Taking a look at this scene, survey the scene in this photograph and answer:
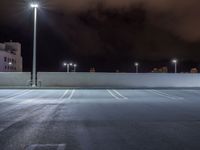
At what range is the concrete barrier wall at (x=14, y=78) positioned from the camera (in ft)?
163

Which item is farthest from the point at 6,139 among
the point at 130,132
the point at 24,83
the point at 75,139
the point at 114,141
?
the point at 24,83

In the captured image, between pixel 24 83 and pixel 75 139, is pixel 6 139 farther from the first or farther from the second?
pixel 24 83

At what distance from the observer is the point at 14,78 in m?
49.8

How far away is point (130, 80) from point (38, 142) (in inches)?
1677

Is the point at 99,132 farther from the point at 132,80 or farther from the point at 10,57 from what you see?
the point at 10,57

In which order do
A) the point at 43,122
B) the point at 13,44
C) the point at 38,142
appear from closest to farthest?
1. the point at 38,142
2. the point at 43,122
3. the point at 13,44

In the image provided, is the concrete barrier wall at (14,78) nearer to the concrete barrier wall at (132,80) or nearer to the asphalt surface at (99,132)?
the concrete barrier wall at (132,80)

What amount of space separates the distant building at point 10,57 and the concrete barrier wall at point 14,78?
242ft

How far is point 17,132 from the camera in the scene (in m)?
11.6

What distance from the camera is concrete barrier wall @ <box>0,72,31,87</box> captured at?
49812 mm

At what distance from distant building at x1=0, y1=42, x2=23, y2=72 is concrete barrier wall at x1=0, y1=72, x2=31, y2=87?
2904 inches

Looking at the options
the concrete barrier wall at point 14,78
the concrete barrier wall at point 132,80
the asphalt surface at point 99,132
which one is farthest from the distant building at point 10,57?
the asphalt surface at point 99,132

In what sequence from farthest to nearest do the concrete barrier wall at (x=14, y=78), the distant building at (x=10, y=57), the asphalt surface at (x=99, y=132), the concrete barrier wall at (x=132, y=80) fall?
the distant building at (x=10, y=57), the concrete barrier wall at (x=132, y=80), the concrete barrier wall at (x=14, y=78), the asphalt surface at (x=99, y=132)

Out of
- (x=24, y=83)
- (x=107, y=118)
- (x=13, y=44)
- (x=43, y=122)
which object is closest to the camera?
(x=43, y=122)
